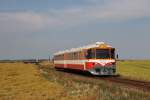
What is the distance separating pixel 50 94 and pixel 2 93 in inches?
98.2

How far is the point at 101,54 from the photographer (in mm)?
38188

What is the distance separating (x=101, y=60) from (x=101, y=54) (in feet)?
2.33

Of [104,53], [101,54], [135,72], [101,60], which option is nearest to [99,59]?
[101,60]

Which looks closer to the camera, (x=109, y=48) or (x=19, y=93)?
(x=19, y=93)

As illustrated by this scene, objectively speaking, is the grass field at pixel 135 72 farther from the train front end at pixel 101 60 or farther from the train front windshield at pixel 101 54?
the train front windshield at pixel 101 54

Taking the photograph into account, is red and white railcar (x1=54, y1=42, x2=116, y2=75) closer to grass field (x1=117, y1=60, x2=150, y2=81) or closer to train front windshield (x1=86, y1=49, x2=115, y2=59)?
train front windshield (x1=86, y1=49, x2=115, y2=59)

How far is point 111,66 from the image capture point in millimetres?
37531

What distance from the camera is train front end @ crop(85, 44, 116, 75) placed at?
37.4 meters

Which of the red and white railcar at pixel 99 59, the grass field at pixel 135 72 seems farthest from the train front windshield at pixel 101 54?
the grass field at pixel 135 72

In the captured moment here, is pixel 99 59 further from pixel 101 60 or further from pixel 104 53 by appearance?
pixel 104 53

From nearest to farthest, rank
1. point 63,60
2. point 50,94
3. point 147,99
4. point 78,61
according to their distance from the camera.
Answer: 1. point 147,99
2. point 50,94
3. point 78,61
4. point 63,60

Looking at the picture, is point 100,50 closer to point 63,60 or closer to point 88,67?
point 88,67

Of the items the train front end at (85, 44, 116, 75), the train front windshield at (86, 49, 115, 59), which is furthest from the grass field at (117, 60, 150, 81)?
the train front windshield at (86, 49, 115, 59)

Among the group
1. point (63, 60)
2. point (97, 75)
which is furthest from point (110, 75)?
point (63, 60)
